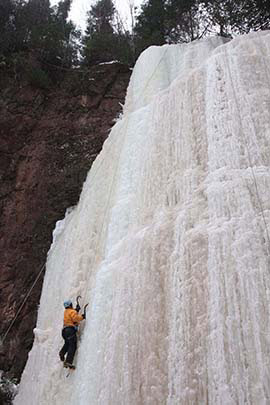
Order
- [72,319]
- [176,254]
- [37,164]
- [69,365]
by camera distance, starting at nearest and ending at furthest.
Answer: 1. [176,254]
2. [69,365]
3. [72,319]
4. [37,164]

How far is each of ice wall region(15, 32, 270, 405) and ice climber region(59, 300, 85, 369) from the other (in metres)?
0.11

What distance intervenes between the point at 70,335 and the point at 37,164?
5.33m

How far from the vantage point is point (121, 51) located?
41.9 feet

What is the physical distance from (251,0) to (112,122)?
17.1 ft

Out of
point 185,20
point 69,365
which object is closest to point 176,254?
point 69,365

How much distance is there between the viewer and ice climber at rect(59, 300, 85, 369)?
598 centimetres

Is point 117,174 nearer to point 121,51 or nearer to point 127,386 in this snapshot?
point 127,386

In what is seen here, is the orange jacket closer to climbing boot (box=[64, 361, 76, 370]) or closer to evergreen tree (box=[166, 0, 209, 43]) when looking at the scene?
climbing boot (box=[64, 361, 76, 370])

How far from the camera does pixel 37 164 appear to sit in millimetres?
10328

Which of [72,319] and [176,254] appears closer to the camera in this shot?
[176,254]

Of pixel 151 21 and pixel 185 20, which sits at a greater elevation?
pixel 151 21

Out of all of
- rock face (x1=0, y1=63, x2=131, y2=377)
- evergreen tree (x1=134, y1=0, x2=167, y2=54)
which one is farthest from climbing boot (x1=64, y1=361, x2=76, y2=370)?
evergreen tree (x1=134, y1=0, x2=167, y2=54)

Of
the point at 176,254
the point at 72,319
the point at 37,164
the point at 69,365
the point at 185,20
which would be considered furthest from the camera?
the point at 185,20

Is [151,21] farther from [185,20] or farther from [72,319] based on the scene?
[72,319]
